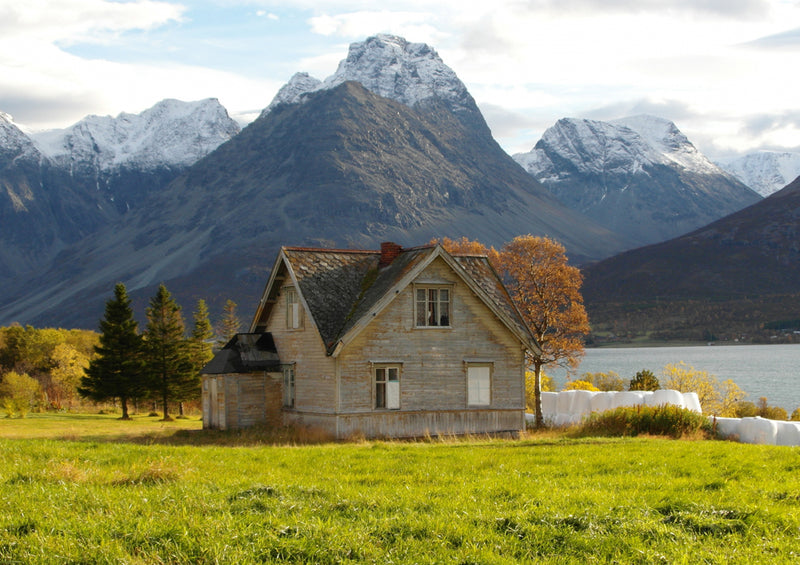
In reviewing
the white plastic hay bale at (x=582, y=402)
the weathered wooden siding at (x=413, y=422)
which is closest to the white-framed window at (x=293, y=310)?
the weathered wooden siding at (x=413, y=422)

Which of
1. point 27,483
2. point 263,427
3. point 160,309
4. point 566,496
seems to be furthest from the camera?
point 160,309

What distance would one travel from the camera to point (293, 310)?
135ft

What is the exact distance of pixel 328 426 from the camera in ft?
122

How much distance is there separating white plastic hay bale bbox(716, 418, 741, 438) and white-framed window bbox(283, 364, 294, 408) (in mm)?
18044

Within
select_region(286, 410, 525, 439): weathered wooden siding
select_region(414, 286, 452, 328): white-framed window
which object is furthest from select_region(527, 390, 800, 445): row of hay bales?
select_region(414, 286, 452, 328): white-framed window

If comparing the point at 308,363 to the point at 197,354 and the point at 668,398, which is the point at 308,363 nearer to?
the point at 668,398

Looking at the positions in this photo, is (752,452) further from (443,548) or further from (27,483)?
(27,483)

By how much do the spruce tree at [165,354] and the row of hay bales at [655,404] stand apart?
28.2 meters

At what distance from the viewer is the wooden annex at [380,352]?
123 ft

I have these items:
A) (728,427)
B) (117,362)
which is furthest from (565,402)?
(117,362)

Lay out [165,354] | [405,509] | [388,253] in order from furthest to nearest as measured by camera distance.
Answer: [165,354]
[388,253]
[405,509]

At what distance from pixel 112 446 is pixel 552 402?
102 ft

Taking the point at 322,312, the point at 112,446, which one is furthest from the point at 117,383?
the point at 112,446

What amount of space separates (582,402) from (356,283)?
14732 millimetres
